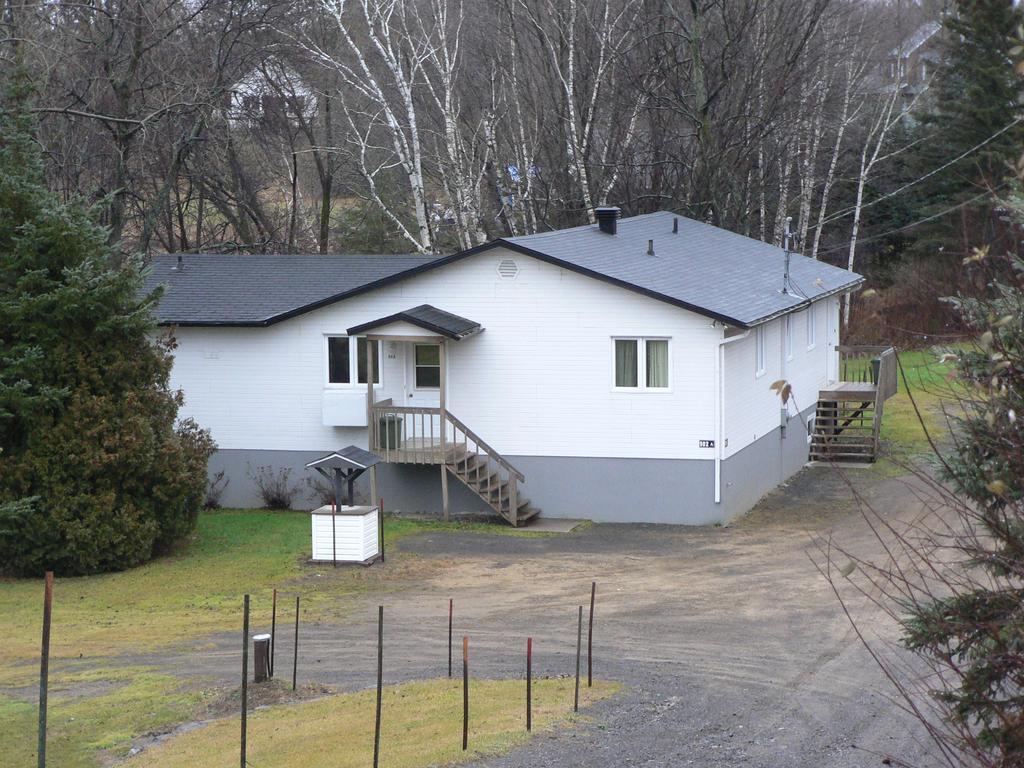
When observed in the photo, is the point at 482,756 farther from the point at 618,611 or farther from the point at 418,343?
the point at 418,343

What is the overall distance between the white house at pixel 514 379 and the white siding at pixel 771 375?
88 mm

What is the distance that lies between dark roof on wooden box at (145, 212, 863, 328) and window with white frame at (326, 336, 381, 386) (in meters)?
0.90

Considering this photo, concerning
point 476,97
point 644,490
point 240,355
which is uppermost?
point 476,97

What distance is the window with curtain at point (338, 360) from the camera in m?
24.5

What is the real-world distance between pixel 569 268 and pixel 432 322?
266 centimetres

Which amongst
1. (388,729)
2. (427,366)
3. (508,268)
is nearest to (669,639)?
(388,729)

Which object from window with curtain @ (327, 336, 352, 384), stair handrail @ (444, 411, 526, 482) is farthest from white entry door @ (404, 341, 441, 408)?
window with curtain @ (327, 336, 352, 384)

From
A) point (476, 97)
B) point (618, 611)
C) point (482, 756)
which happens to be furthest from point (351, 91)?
point (482, 756)

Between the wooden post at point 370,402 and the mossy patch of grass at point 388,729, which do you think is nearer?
the mossy patch of grass at point 388,729

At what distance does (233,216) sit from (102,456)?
2347 centimetres

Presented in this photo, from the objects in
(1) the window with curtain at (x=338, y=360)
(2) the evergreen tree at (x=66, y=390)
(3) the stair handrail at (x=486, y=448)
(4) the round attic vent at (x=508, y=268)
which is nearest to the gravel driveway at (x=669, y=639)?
(3) the stair handrail at (x=486, y=448)

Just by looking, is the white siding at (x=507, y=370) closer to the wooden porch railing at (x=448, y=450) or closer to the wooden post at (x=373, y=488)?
the wooden porch railing at (x=448, y=450)

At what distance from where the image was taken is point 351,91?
42.7m

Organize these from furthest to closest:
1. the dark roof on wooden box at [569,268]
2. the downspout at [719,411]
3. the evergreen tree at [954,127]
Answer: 1. the evergreen tree at [954,127]
2. the dark roof on wooden box at [569,268]
3. the downspout at [719,411]
